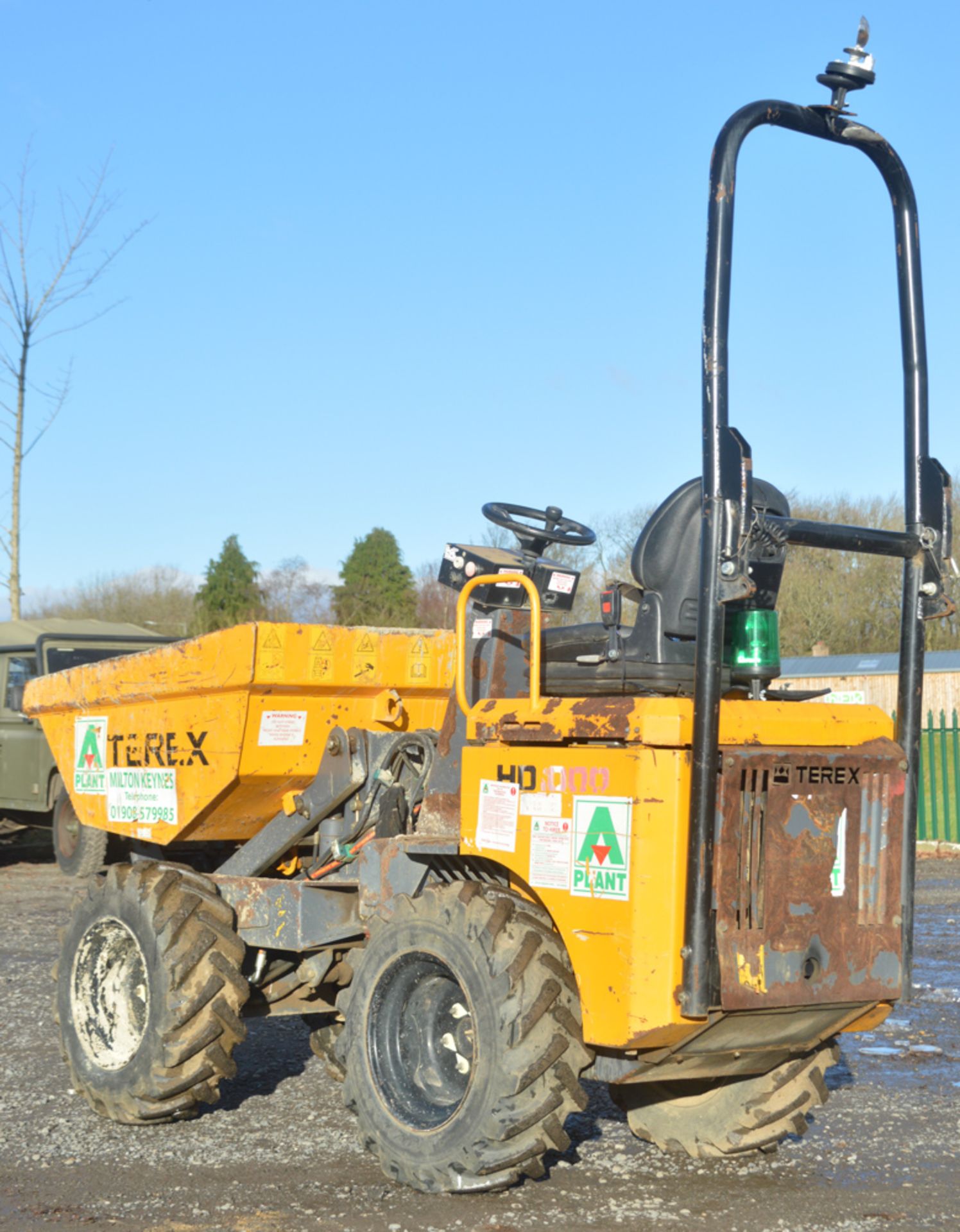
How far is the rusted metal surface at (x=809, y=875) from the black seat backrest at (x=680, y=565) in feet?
1.54

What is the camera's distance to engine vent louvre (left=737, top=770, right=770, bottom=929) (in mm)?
3861

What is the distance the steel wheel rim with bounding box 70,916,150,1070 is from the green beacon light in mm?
2611

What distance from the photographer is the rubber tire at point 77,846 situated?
1223 centimetres

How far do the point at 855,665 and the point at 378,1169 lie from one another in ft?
89.3

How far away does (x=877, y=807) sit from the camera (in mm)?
4199

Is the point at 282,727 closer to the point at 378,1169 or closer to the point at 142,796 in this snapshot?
the point at 142,796

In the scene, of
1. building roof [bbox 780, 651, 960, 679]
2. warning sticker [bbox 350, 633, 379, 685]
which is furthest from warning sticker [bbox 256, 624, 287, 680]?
building roof [bbox 780, 651, 960, 679]

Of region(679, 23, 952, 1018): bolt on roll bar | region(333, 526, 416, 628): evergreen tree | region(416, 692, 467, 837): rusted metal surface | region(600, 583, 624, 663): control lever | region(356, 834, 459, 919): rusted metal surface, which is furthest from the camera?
region(333, 526, 416, 628): evergreen tree

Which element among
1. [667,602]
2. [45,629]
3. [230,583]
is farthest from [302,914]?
[230,583]

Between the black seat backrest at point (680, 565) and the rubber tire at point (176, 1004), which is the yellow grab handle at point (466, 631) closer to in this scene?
the black seat backrest at point (680, 565)

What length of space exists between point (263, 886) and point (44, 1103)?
1.24m

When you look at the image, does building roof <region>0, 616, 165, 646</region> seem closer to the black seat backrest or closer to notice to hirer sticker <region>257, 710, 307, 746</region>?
notice to hirer sticker <region>257, 710, 307, 746</region>

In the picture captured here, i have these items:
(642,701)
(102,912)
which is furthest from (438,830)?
(102,912)

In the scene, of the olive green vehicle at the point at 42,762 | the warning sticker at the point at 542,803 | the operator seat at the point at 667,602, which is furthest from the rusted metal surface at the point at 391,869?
the olive green vehicle at the point at 42,762
